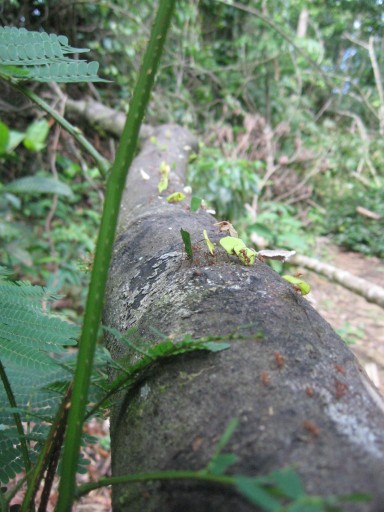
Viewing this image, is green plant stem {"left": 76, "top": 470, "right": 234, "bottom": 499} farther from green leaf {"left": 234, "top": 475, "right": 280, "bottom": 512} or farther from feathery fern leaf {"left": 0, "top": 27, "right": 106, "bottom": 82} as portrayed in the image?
feathery fern leaf {"left": 0, "top": 27, "right": 106, "bottom": 82}

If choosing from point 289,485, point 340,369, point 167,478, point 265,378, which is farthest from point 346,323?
point 289,485

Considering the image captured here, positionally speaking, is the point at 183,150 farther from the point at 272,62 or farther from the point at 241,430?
the point at 272,62

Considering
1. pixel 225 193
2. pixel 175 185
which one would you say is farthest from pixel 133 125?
pixel 225 193

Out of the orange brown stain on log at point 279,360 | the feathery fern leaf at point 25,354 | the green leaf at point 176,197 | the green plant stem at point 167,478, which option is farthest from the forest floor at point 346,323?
the orange brown stain on log at point 279,360

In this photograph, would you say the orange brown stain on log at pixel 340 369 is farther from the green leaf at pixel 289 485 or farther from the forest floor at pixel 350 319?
the forest floor at pixel 350 319

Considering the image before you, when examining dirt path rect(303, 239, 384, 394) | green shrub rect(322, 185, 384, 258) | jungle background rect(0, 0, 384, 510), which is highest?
jungle background rect(0, 0, 384, 510)

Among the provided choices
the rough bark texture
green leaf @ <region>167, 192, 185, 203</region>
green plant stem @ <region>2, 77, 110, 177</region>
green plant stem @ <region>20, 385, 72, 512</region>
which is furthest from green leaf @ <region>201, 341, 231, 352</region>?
green leaf @ <region>167, 192, 185, 203</region>

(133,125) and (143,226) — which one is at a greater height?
(133,125)
